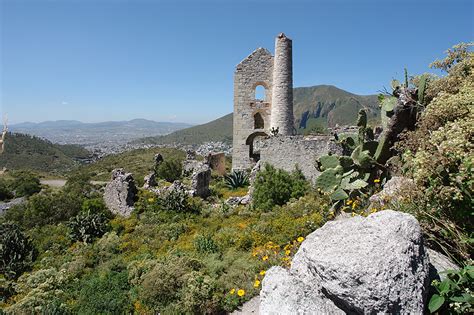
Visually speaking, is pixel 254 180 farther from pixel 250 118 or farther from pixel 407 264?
pixel 407 264

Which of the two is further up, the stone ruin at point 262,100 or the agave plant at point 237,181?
the stone ruin at point 262,100

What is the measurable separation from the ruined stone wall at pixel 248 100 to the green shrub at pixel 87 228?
11.2m

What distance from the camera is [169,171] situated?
78.2 feet

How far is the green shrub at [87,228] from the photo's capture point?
12359 mm

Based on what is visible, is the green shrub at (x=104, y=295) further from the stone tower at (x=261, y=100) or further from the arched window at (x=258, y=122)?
the arched window at (x=258, y=122)


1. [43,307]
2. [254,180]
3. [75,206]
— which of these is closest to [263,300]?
[43,307]

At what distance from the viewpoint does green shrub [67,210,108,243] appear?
12.4 meters

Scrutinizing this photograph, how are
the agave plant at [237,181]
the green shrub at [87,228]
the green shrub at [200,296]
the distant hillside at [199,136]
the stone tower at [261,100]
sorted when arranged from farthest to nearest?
1. the distant hillside at [199,136]
2. the stone tower at [261,100]
3. the agave plant at [237,181]
4. the green shrub at [87,228]
5. the green shrub at [200,296]

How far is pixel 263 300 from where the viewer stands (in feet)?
12.1

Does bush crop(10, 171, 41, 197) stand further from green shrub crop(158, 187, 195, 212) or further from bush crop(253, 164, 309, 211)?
bush crop(253, 164, 309, 211)

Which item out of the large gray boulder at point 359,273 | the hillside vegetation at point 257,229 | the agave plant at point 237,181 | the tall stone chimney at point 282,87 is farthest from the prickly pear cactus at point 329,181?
the tall stone chimney at point 282,87

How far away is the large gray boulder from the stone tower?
17.7 meters

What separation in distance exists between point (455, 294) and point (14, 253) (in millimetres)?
12661

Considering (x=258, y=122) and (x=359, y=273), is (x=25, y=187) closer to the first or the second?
(x=258, y=122)
